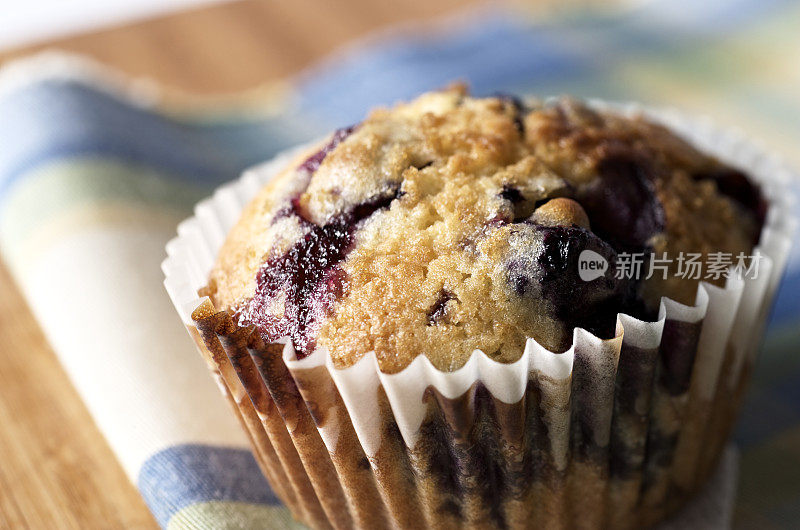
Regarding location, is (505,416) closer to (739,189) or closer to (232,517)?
(232,517)

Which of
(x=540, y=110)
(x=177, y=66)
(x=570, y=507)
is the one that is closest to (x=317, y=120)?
(x=177, y=66)

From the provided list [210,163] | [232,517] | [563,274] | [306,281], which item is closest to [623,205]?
[563,274]

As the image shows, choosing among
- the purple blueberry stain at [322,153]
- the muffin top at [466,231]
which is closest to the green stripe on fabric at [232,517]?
the muffin top at [466,231]

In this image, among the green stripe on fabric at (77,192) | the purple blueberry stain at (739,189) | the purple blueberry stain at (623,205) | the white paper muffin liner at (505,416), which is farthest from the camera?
the green stripe on fabric at (77,192)

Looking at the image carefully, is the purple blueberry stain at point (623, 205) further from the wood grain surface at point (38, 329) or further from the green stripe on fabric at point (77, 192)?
the green stripe on fabric at point (77, 192)

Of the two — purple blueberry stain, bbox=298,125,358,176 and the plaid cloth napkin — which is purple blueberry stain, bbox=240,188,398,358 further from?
the plaid cloth napkin

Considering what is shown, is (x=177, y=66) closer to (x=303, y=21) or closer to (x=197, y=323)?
(x=303, y=21)

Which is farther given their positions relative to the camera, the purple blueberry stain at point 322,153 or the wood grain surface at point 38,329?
the wood grain surface at point 38,329
